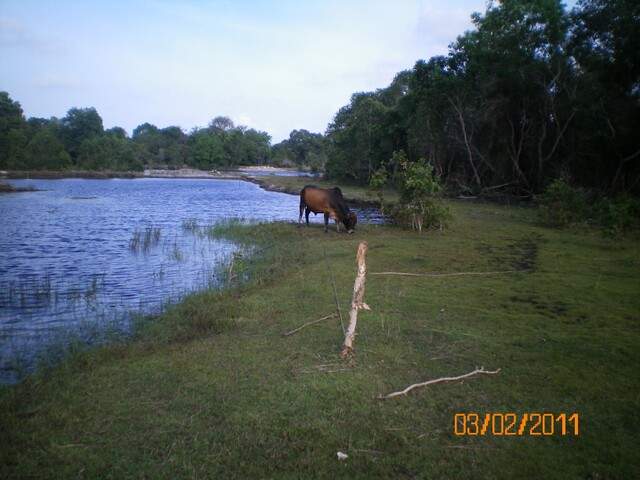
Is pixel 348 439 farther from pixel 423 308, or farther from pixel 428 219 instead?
pixel 428 219

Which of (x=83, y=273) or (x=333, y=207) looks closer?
(x=83, y=273)

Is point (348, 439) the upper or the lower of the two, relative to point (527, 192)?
lower

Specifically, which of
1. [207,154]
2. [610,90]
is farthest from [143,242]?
[207,154]

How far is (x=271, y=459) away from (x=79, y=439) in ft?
5.68

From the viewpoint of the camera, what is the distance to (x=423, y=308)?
26.0ft

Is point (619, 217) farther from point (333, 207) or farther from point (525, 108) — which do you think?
point (525, 108)

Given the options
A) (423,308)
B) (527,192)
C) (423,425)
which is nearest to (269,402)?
(423,425)

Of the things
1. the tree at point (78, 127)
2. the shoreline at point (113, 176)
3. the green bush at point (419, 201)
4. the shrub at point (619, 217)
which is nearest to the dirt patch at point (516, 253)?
the shrub at point (619, 217)

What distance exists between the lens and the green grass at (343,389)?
3840 mm

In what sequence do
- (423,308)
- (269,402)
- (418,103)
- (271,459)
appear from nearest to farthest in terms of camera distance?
1. (271,459)
2. (269,402)
3. (423,308)
4. (418,103)

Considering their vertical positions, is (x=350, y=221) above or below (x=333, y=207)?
below
